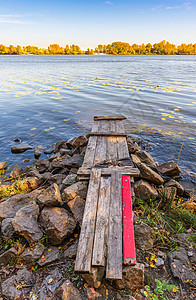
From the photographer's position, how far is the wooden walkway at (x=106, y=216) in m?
2.45

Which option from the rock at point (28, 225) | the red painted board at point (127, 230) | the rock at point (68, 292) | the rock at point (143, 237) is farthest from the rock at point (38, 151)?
the rock at point (68, 292)

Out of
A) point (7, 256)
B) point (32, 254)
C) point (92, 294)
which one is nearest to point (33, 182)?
point (7, 256)

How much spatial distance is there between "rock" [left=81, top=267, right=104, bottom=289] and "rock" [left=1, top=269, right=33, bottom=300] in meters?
0.86

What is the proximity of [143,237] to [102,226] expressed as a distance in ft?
2.49

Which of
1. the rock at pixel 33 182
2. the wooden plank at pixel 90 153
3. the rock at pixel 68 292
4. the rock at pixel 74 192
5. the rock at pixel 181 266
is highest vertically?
the wooden plank at pixel 90 153

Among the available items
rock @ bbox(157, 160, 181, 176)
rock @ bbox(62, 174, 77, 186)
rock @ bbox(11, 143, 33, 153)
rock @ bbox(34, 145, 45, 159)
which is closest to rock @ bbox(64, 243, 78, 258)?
rock @ bbox(62, 174, 77, 186)

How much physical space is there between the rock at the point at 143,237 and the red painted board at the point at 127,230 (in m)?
0.29

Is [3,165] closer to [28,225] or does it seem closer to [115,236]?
[28,225]

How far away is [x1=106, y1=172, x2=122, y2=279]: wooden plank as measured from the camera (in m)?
2.37

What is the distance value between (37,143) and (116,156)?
5193mm

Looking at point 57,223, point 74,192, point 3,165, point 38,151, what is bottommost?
point 3,165

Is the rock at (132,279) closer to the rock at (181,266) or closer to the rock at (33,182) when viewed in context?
the rock at (181,266)

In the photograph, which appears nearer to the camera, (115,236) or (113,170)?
(115,236)

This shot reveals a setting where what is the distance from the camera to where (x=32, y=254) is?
2.86 meters
